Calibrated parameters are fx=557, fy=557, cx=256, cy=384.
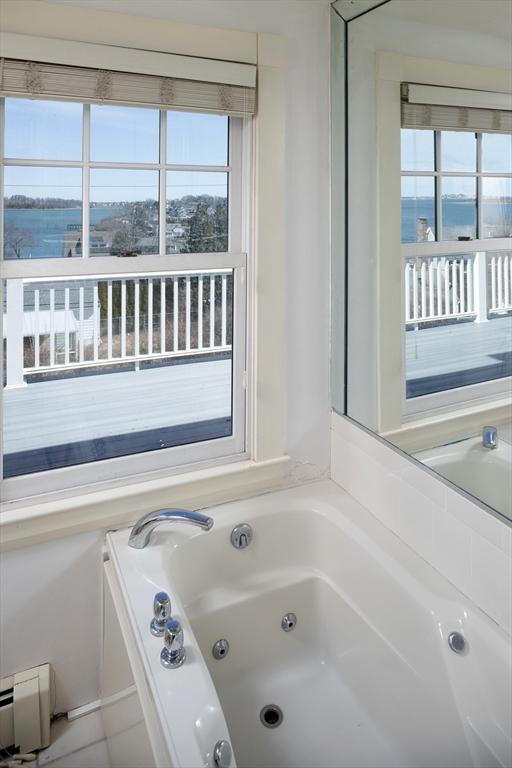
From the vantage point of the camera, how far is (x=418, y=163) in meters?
1.90

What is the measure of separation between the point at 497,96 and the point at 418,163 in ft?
1.06

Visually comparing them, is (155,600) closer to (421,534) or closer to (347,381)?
(421,534)

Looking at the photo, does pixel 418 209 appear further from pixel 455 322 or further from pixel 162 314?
pixel 162 314

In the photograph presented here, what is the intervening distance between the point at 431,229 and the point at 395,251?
159mm

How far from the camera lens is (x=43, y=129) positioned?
→ 5.92ft

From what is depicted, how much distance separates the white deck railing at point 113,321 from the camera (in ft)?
6.18

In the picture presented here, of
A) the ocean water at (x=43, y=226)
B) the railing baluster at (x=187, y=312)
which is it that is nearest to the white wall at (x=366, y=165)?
the railing baluster at (x=187, y=312)

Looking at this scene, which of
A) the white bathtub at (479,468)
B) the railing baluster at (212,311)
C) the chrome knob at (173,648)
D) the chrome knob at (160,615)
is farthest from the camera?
the railing baluster at (212,311)

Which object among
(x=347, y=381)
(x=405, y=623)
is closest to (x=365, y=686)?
(x=405, y=623)

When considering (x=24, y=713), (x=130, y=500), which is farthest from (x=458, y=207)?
(x=24, y=713)

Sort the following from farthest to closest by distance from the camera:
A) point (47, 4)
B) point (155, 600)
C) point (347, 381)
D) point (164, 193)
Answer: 1. point (347, 381)
2. point (164, 193)
3. point (47, 4)
4. point (155, 600)

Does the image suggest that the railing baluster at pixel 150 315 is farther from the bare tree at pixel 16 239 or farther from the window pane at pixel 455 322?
the window pane at pixel 455 322

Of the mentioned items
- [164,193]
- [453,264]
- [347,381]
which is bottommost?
[347,381]

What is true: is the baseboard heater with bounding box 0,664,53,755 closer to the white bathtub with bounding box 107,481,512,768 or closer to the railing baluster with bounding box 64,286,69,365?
the white bathtub with bounding box 107,481,512,768
